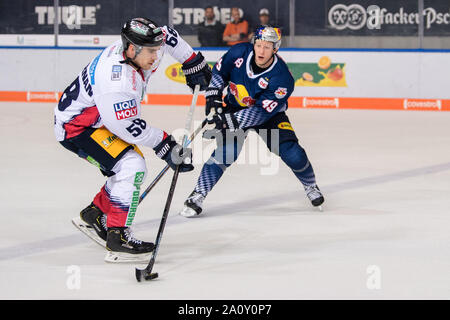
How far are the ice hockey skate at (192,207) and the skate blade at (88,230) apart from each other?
0.74 m

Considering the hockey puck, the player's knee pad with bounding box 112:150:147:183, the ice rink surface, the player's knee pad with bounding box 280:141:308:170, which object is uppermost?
the player's knee pad with bounding box 112:150:147:183

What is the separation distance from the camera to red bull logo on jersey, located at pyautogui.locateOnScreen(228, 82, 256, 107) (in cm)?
492

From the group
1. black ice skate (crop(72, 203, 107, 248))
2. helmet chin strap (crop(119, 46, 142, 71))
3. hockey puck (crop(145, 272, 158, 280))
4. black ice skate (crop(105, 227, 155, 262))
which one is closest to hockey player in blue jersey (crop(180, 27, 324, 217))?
black ice skate (crop(72, 203, 107, 248))

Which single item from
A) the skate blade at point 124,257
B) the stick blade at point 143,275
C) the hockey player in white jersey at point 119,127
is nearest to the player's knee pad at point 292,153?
the hockey player in white jersey at point 119,127

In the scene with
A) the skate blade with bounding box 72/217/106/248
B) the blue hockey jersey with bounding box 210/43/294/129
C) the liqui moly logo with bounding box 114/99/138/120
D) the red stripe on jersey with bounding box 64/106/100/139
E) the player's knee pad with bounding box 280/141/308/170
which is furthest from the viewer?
the player's knee pad with bounding box 280/141/308/170

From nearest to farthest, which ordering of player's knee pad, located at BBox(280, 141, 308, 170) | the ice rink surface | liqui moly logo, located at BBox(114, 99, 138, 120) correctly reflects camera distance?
1. the ice rink surface
2. liqui moly logo, located at BBox(114, 99, 138, 120)
3. player's knee pad, located at BBox(280, 141, 308, 170)

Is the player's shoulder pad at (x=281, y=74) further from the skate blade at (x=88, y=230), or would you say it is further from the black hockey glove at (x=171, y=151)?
the skate blade at (x=88, y=230)

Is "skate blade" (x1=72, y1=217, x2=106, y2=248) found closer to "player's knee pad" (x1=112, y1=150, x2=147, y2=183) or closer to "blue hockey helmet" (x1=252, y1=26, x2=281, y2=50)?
"player's knee pad" (x1=112, y1=150, x2=147, y2=183)

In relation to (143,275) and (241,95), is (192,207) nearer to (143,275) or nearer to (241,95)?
(241,95)

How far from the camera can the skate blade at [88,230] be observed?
158 inches

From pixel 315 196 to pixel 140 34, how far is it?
1785mm

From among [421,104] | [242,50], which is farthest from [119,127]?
[421,104]

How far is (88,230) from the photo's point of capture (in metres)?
4.11
